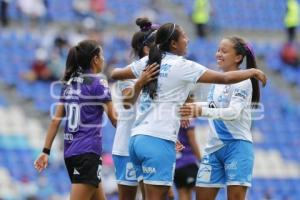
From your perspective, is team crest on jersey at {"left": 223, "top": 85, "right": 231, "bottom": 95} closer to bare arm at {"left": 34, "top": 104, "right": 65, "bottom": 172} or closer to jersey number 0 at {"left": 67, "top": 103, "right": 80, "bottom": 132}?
jersey number 0 at {"left": 67, "top": 103, "right": 80, "bottom": 132}

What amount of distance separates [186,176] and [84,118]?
2681 millimetres

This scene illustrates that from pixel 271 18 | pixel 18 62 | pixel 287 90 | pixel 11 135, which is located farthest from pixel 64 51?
pixel 271 18

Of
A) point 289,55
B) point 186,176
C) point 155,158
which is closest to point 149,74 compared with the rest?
point 155,158

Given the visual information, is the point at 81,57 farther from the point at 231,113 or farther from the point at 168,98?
the point at 231,113

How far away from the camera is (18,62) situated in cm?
1867

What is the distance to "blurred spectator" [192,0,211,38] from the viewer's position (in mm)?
22141

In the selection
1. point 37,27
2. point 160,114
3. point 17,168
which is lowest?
point 17,168

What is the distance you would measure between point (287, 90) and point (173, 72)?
14074 mm

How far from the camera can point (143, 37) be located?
8656mm

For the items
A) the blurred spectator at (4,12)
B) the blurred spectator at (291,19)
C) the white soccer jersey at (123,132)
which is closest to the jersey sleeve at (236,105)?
the white soccer jersey at (123,132)

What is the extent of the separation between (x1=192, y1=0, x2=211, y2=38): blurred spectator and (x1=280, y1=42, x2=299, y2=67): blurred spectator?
2.07 meters

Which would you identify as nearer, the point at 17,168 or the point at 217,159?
the point at 217,159

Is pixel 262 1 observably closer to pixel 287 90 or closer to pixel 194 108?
pixel 287 90

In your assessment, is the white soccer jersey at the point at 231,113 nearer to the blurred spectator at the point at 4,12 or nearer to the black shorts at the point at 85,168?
the black shorts at the point at 85,168
